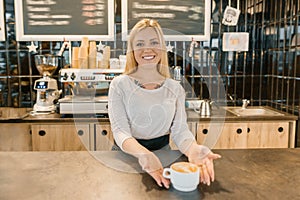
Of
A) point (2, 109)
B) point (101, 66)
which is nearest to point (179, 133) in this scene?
point (101, 66)

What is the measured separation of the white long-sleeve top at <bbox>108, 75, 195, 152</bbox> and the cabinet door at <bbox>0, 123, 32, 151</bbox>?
123 cm

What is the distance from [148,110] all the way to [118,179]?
41cm

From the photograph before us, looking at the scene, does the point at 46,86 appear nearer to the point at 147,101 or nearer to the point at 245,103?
the point at 147,101

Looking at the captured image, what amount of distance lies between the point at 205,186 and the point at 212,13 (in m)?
2.19

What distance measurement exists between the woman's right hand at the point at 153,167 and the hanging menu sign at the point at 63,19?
6.09 ft

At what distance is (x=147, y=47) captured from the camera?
1317 millimetres

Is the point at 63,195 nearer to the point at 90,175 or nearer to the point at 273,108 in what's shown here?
the point at 90,175

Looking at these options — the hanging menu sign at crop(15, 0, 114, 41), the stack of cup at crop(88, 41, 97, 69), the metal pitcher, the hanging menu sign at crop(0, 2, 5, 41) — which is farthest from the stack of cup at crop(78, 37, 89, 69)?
the metal pitcher

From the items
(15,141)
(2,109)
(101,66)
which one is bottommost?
(15,141)

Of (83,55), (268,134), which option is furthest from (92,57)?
(268,134)

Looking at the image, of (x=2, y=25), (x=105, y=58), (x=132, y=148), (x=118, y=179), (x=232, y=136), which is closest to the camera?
(x=118, y=179)

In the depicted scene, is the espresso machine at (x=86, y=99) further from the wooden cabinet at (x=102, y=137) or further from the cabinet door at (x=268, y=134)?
the cabinet door at (x=268, y=134)

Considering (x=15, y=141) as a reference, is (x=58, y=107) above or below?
above

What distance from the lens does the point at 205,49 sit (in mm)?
2898
